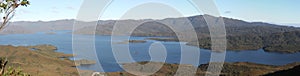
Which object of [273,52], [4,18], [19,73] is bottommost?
[273,52]

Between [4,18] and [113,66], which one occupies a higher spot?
[4,18]

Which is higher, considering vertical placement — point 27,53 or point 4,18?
point 4,18

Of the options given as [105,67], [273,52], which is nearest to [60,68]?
[105,67]

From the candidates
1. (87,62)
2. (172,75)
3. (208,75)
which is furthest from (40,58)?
(208,75)

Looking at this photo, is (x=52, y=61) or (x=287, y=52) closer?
(x=52, y=61)

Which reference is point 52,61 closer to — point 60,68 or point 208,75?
point 60,68

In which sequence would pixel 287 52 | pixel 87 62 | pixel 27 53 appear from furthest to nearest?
pixel 287 52 < pixel 27 53 < pixel 87 62

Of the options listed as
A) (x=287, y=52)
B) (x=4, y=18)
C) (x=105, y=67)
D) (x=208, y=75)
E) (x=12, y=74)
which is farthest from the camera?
(x=287, y=52)

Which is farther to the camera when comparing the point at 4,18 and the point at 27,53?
the point at 27,53

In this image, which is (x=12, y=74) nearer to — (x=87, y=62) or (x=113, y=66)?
(x=113, y=66)
